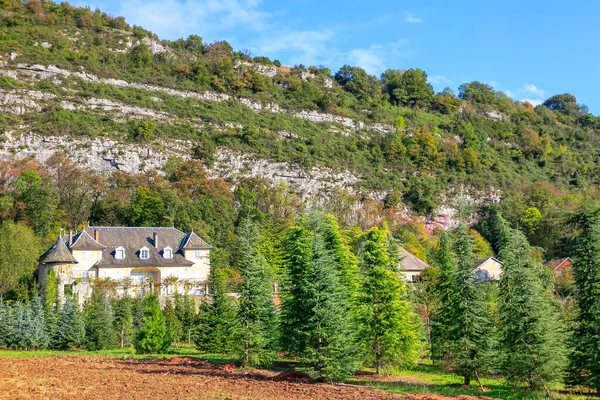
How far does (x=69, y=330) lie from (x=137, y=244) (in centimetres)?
1463

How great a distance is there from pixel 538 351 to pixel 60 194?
174 ft

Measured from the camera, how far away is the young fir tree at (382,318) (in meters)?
25.2

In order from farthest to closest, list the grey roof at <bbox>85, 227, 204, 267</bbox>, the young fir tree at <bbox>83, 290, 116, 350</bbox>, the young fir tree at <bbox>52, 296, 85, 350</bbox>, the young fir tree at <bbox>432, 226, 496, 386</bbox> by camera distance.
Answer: the grey roof at <bbox>85, 227, 204, 267</bbox>
the young fir tree at <bbox>83, 290, 116, 350</bbox>
the young fir tree at <bbox>52, 296, 85, 350</bbox>
the young fir tree at <bbox>432, 226, 496, 386</bbox>

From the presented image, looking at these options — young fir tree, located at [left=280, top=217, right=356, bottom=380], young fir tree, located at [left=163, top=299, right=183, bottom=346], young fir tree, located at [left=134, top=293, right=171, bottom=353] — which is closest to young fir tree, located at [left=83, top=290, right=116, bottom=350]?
young fir tree, located at [left=163, top=299, right=183, bottom=346]

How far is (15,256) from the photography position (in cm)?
4303

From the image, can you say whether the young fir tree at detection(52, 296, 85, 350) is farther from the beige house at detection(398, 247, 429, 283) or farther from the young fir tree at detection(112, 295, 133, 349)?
the beige house at detection(398, 247, 429, 283)

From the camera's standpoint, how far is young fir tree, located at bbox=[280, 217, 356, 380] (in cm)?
2080

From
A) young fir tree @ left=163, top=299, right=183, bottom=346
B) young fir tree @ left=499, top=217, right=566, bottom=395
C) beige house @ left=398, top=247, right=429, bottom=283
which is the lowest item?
young fir tree @ left=163, top=299, right=183, bottom=346

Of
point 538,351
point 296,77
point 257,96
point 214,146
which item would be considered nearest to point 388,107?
point 296,77

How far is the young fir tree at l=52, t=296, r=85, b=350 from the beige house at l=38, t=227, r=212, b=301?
7.54 metres

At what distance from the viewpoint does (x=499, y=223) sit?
27.5 metres

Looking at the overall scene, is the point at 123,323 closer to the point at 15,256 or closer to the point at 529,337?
the point at 15,256

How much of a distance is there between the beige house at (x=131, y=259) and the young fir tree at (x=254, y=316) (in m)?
20.2

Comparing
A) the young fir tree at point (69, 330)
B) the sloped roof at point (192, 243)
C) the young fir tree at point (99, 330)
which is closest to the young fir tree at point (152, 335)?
the young fir tree at point (99, 330)
